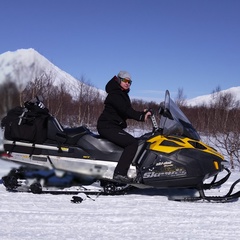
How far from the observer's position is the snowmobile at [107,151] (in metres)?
4.55

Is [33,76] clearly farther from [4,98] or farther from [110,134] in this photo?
[110,134]

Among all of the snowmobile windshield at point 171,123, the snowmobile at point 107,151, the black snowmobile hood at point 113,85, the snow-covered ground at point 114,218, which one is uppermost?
the black snowmobile hood at point 113,85

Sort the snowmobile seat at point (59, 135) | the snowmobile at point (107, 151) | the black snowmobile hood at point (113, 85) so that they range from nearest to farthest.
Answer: the snowmobile at point (107, 151), the black snowmobile hood at point (113, 85), the snowmobile seat at point (59, 135)

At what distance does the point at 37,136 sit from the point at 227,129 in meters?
8.13

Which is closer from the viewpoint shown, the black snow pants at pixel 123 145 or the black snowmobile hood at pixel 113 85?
the black snow pants at pixel 123 145

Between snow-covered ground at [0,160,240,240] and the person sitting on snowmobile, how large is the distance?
421 mm

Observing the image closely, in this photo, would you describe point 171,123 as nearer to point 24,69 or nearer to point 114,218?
point 114,218

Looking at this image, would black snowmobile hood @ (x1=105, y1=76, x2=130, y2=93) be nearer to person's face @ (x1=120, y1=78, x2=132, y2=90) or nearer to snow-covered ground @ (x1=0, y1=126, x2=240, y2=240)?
person's face @ (x1=120, y1=78, x2=132, y2=90)

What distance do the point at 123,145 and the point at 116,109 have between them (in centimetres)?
44

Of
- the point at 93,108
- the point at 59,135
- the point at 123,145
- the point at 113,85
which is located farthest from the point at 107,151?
the point at 93,108

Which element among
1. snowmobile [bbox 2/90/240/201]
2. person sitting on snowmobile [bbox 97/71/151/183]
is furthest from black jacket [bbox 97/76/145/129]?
snowmobile [bbox 2/90/240/201]

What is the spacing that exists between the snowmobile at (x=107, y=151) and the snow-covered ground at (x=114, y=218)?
27 cm

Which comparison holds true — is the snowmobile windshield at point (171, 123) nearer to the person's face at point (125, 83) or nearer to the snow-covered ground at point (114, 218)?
the person's face at point (125, 83)

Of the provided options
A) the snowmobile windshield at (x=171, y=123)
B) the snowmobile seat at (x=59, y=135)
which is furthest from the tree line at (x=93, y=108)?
the snowmobile seat at (x=59, y=135)
